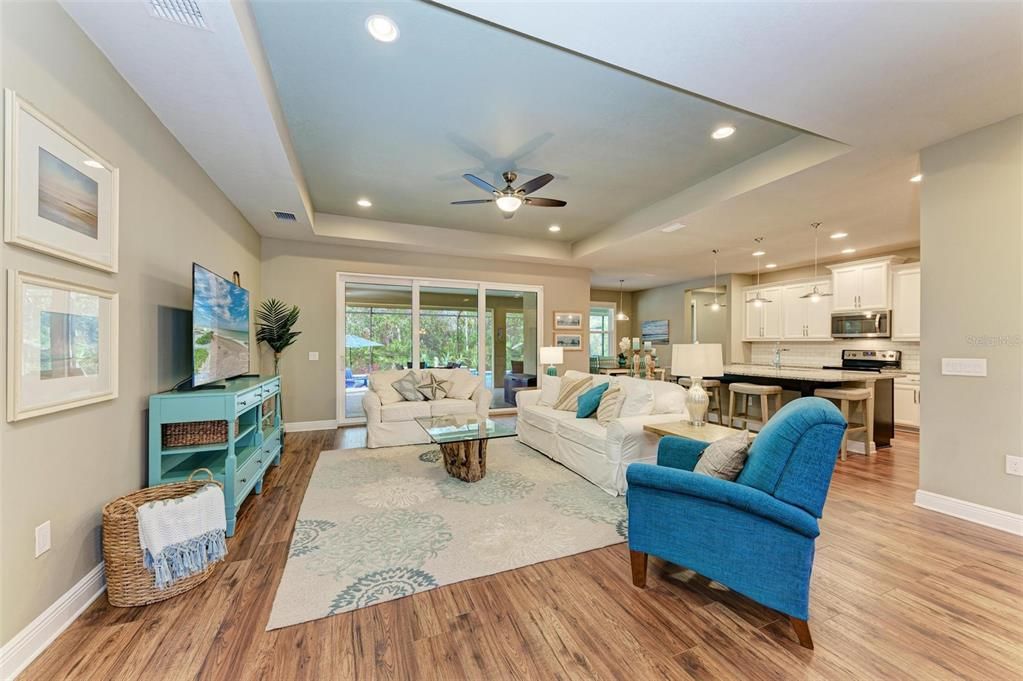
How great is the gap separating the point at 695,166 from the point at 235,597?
4.78 metres

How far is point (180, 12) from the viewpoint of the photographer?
1753 millimetres

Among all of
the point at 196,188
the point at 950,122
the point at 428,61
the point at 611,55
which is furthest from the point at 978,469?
the point at 196,188

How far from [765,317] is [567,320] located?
3940mm

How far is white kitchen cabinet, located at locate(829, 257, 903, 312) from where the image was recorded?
5930 millimetres

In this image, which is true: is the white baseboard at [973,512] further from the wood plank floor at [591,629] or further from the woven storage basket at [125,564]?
the woven storage basket at [125,564]

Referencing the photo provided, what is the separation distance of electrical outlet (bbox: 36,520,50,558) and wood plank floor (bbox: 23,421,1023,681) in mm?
380

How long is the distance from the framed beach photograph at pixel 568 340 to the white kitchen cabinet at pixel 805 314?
381cm

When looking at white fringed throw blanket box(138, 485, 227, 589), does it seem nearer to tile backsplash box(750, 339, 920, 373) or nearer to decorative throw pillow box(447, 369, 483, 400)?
decorative throw pillow box(447, 369, 483, 400)

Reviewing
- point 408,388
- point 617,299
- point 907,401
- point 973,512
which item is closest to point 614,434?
point 973,512

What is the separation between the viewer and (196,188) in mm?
3232

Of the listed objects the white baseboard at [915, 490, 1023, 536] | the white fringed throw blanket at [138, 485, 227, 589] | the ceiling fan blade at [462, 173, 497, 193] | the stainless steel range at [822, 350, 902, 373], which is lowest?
the white baseboard at [915, 490, 1023, 536]

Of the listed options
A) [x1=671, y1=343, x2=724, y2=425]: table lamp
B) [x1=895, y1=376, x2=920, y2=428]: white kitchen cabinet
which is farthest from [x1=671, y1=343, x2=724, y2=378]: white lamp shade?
[x1=895, y1=376, x2=920, y2=428]: white kitchen cabinet

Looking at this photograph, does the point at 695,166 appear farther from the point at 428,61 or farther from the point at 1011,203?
the point at 428,61

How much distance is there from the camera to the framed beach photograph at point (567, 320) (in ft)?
24.1
